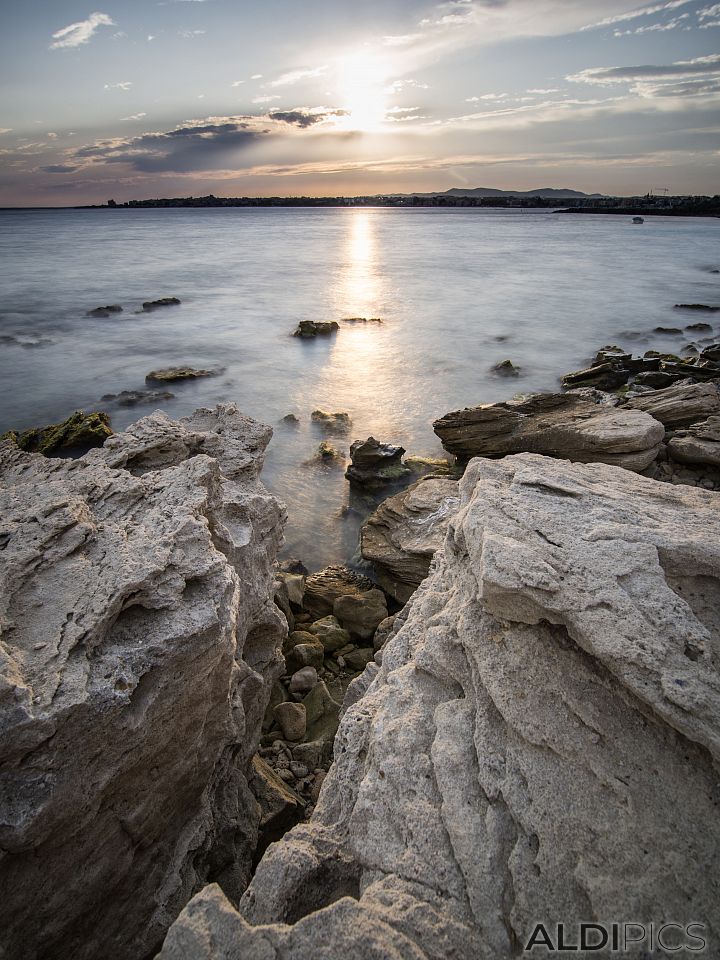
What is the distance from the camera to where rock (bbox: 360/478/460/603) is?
5.96 metres

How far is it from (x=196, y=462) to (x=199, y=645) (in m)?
1.50

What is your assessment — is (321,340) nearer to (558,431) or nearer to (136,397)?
(136,397)

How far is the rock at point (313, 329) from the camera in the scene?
60.6 feet

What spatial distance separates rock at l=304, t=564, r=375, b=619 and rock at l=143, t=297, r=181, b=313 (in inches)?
757

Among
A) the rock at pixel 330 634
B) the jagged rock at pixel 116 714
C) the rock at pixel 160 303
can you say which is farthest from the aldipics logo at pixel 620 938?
the rock at pixel 160 303

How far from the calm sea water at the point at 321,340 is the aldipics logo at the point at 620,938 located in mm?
5408

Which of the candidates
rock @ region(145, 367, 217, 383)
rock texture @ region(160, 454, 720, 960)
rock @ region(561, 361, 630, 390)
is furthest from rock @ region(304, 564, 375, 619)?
rock @ region(145, 367, 217, 383)

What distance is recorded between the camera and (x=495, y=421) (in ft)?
27.0

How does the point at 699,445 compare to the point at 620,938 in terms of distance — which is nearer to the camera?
the point at 620,938

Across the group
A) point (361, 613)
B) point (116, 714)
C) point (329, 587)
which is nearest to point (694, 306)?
point (329, 587)

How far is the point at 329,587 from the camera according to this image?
6.15 meters

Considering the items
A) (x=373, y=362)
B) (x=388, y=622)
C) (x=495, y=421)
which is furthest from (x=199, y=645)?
(x=373, y=362)

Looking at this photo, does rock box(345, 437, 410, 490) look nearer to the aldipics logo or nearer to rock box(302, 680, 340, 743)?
rock box(302, 680, 340, 743)

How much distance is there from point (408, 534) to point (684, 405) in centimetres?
489
